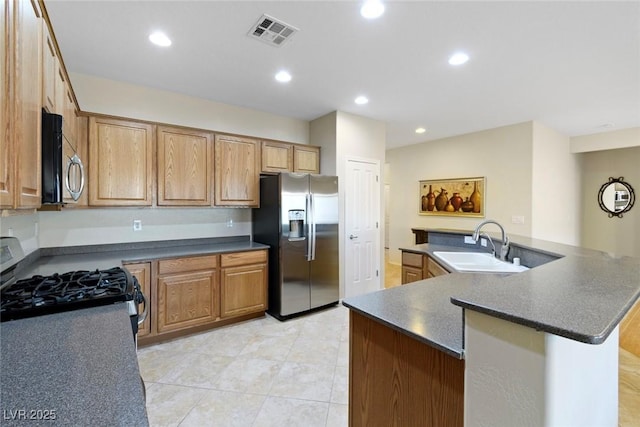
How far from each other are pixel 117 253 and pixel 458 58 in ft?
12.2

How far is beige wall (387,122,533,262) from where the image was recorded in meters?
4.51

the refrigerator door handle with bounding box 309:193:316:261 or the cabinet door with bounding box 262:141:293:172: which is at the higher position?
the cabinet door with bounding box 262:141:293:172

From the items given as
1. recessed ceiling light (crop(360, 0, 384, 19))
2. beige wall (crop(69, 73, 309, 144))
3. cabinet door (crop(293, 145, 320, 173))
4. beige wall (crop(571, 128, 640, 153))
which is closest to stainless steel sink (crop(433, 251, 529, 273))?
recessed ceiling light (crop(360, 0, 384, 19))

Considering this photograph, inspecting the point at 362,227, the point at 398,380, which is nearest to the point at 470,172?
the point at 362,227

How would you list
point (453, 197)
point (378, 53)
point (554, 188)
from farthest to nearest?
point (453, 197)
point (554, 188)
point (378, 53)

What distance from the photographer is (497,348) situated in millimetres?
792

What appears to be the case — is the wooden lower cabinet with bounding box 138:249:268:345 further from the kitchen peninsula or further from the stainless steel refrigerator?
the kitchen peninsula

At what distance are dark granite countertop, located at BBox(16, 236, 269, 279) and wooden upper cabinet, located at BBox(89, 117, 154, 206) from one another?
0.51 meters

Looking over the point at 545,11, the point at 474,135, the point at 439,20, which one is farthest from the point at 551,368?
the point at 474,135

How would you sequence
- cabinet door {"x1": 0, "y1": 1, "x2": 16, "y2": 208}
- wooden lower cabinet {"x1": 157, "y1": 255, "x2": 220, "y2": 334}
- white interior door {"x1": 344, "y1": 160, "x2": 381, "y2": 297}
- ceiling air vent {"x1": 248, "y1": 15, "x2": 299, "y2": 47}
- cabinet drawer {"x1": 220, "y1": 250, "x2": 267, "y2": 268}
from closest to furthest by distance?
cabinet door {"x1": 0, "y1": 1, "x2": 16, "y2": 208}
ceiling air vent {"x1": 248, "y1": 15, "x2": 299, "y2": 47}
wooden lower cabinet {"x1": 157, "y1": 255, "x2": 220, "y2": 334}
cabinet drawer {"x1": 220, "y1": 250, "x2": 267, "y2": 268}
white interior door {"x1": 344, "y1": 160, "x2": 381, "y2": 297}

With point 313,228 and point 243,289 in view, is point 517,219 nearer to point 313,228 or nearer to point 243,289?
point 313,228

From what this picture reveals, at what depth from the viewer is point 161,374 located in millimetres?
2330

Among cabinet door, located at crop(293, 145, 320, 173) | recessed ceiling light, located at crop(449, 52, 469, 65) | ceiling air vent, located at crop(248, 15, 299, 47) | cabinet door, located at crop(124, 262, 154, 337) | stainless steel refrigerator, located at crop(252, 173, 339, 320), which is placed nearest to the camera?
ceiling air vent, located at crop(248, 15, 299, 47)

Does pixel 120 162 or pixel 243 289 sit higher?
pixel 120 162
